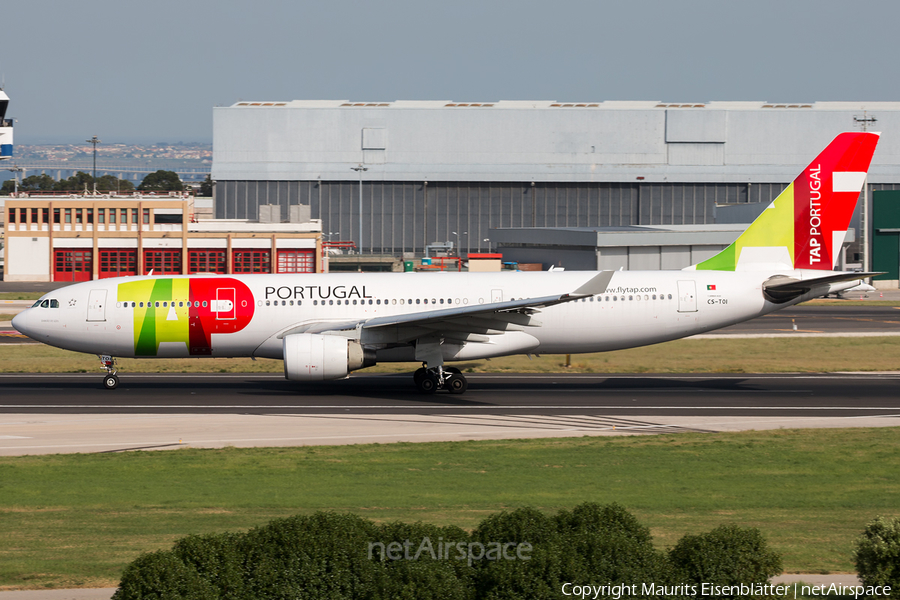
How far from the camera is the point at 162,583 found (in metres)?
9.20

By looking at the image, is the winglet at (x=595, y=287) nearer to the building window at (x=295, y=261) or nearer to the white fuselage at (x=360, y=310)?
the white fuselage at (x=360, y=310)

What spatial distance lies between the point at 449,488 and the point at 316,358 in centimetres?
1235

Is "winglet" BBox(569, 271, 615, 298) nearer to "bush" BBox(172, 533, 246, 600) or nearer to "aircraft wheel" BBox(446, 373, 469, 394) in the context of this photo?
"aircraft wheel" BBox(446, 373, 469, 394)

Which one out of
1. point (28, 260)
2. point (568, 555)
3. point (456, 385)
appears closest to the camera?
point (568, 555)

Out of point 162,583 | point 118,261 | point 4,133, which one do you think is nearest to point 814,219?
point 162,583

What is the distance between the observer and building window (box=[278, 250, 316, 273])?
325 ft

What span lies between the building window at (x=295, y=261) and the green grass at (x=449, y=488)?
77687mm

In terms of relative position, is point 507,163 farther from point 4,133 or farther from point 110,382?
point 110,382

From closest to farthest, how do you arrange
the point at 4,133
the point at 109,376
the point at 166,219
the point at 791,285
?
the point at 791,285 < the point at 109,376 < the point at 4,133 < the point at 166,219

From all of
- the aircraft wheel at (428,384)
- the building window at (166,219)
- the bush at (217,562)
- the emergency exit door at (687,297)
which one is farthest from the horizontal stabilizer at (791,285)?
the building window at (166,219)

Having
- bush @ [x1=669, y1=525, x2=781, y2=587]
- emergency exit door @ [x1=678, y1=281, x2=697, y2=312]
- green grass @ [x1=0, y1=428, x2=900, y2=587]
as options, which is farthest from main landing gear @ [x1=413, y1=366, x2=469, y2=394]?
bush @ [x1=669, y1=525, x2=781, y2=587]

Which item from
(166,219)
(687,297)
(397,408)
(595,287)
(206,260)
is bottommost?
(397,408)

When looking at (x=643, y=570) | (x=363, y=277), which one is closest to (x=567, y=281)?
(x=363, y=277)

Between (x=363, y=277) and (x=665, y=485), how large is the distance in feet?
57.2
